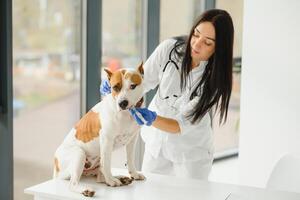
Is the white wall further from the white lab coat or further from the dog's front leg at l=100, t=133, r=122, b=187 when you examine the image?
the dog's front leg at l=100, t=133, r=122, b=187

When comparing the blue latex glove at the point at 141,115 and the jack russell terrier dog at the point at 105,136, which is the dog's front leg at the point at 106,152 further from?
the blue latex glove at the point at 141,115

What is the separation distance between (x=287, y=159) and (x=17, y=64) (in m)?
1.33

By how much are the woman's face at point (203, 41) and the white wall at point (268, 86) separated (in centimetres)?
95

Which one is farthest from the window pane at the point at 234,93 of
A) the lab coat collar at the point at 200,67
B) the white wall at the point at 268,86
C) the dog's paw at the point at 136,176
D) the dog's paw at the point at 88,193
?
the dog's paw at the point at 88,193

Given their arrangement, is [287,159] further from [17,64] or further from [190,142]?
[17,64]

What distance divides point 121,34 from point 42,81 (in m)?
0.75

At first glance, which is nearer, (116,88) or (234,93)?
(116,88)

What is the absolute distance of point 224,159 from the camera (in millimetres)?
4031

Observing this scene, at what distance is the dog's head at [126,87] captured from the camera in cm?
143

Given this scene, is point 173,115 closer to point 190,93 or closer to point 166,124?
point 190,93

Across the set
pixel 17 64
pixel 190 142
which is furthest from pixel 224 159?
pixel 17 64

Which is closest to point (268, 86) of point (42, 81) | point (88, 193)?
point (42, 81)

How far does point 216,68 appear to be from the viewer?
186 cm

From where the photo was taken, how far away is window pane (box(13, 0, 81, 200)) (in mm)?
2252
